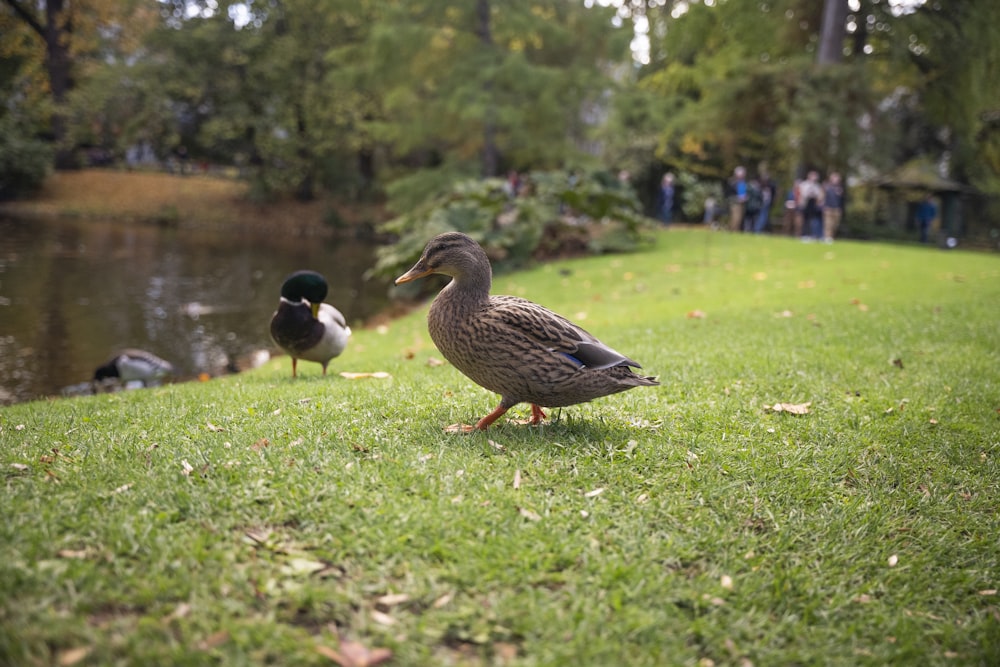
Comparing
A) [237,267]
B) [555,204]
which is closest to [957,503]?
[555,204]

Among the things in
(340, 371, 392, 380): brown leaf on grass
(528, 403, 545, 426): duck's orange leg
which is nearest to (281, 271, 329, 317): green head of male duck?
(340, 371, 392, 380): brown leaf on grass

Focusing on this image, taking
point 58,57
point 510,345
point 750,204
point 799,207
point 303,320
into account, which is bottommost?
point 303,320

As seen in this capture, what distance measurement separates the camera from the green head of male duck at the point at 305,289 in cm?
660

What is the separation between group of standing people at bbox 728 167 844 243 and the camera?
868 inches

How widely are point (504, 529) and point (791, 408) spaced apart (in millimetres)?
2925

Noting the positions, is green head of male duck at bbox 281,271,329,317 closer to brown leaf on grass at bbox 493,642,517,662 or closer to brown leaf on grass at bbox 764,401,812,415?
brown leaf on grass at bbox 764,401,812,415

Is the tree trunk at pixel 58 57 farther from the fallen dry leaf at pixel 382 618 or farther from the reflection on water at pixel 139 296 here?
the fallen dry leaf at pixel 382 618

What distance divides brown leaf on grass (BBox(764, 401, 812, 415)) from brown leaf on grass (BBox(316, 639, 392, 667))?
12.1 ft

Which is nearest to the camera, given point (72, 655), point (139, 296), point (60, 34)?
point (72, 655)

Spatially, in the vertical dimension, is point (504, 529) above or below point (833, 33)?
below

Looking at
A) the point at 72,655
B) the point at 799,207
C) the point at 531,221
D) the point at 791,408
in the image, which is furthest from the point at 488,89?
the point at 72,655

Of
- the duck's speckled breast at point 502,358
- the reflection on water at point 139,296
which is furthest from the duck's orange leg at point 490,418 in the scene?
the reflection on water at point 139,296

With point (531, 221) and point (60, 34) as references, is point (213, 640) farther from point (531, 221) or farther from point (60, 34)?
point (60, 34)

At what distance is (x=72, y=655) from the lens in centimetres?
228
